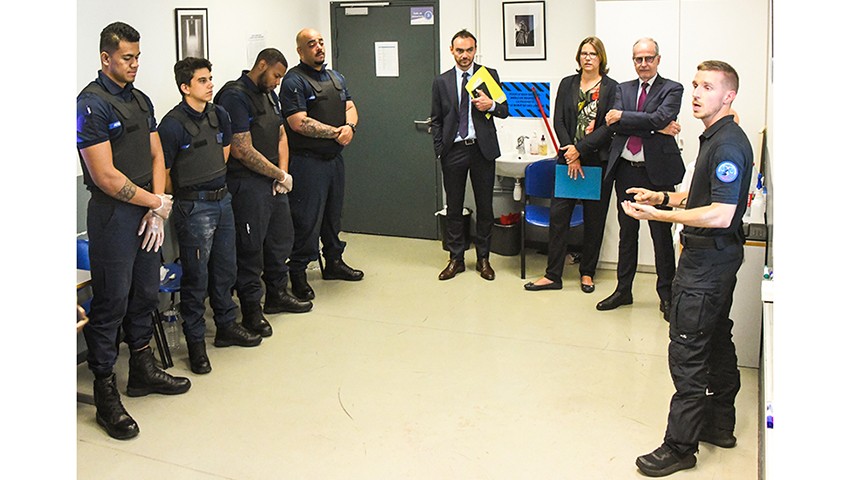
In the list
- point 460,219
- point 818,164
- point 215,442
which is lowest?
point 215,442

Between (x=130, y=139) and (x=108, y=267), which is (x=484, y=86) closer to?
(x=130, y=139)

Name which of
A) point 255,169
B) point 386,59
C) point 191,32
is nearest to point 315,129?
point 255,169

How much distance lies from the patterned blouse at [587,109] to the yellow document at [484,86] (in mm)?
550

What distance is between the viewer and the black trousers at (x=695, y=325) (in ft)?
11.5

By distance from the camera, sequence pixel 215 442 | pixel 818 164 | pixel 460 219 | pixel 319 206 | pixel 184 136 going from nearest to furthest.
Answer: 1. pixel 818 164
2. pixel 215 442
3. pixel 184 136
4. pixel 319 206
5. pixel 460 219

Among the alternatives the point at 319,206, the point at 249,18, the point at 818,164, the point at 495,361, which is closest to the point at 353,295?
the point at 319,206

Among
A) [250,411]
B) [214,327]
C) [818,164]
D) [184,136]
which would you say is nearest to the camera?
[818,164]

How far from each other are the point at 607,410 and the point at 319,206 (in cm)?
247

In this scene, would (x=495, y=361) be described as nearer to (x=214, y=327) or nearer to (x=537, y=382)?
(x=537, y=382)

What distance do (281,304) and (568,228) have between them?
1.92 metres

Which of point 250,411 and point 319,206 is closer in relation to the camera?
point 250,411

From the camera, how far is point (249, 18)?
6.26m

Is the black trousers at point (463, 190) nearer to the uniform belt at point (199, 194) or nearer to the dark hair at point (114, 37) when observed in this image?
the uniform belt at point (199, 194)

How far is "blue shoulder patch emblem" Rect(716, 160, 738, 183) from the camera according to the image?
3.36 meters
